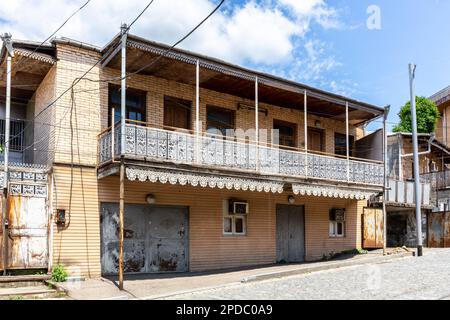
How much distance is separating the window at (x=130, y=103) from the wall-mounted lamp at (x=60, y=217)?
2.85 meters

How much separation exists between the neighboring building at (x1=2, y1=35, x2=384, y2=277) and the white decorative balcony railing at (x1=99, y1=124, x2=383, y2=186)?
0.12 ft

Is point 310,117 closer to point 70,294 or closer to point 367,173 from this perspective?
point 367,173

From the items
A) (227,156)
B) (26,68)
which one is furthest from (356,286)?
(26,68)

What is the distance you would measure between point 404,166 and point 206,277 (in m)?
14.8

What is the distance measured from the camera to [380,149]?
19.5m

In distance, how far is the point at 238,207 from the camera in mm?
16156

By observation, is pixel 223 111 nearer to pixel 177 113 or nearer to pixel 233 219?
pixel 177 113

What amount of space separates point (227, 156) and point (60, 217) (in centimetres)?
486

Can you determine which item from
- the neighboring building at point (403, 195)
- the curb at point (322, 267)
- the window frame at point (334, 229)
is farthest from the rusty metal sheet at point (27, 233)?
the neighboring building at point (403, 195)

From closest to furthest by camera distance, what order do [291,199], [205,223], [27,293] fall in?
[27,293], [205,223], [291,199]

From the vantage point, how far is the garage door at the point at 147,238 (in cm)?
1355

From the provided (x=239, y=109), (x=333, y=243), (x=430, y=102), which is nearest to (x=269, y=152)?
(x=239, y=109)

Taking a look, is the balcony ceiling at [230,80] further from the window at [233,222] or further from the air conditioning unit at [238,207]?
the window at [233,222]

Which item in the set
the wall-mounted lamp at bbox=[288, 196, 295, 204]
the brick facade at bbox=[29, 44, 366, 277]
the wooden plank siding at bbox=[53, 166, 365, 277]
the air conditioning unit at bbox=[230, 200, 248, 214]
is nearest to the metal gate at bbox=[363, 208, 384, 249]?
the wooden plank siding at bbox=[53, 166, 365, 277]
